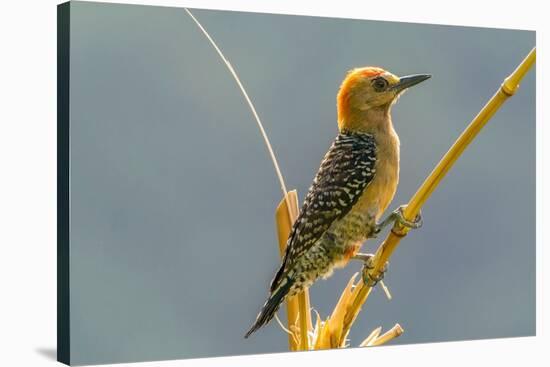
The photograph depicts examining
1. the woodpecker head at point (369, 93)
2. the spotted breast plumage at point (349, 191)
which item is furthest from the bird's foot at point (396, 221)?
the woodpecker head at point (369, 93)

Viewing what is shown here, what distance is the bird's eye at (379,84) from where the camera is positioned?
597 cm

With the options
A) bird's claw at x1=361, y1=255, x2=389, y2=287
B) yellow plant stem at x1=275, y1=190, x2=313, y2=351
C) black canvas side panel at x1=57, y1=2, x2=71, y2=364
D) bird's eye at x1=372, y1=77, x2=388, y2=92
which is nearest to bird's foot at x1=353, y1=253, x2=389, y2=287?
bird's claw at x1=361, y1=255, x2=389, y2=287

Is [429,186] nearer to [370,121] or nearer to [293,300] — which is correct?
[370,121]

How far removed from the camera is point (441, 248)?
656 centimetres

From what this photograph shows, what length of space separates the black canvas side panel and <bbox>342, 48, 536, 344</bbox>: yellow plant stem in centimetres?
160

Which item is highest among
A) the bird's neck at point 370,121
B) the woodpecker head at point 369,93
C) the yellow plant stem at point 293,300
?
the woodpecker head at point 369,93

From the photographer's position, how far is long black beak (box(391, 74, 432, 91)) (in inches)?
235

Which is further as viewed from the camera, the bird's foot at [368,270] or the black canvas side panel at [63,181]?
the bird's foot at [368,270]

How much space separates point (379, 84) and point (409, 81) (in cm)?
18

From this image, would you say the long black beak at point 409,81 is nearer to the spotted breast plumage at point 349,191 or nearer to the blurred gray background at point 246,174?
the spotted breast plumage at point 349,191

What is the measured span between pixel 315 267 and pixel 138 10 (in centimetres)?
177

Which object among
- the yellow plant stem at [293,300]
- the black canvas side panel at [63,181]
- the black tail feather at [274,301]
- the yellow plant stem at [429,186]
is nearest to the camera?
the black canvas side panel at [63,181]

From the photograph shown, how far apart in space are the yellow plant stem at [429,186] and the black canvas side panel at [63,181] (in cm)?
160

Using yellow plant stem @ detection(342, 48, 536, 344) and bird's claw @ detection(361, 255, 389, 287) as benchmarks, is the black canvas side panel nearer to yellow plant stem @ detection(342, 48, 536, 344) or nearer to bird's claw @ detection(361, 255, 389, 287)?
yellow plant stem @ detection(342, 48, 536, 344)
